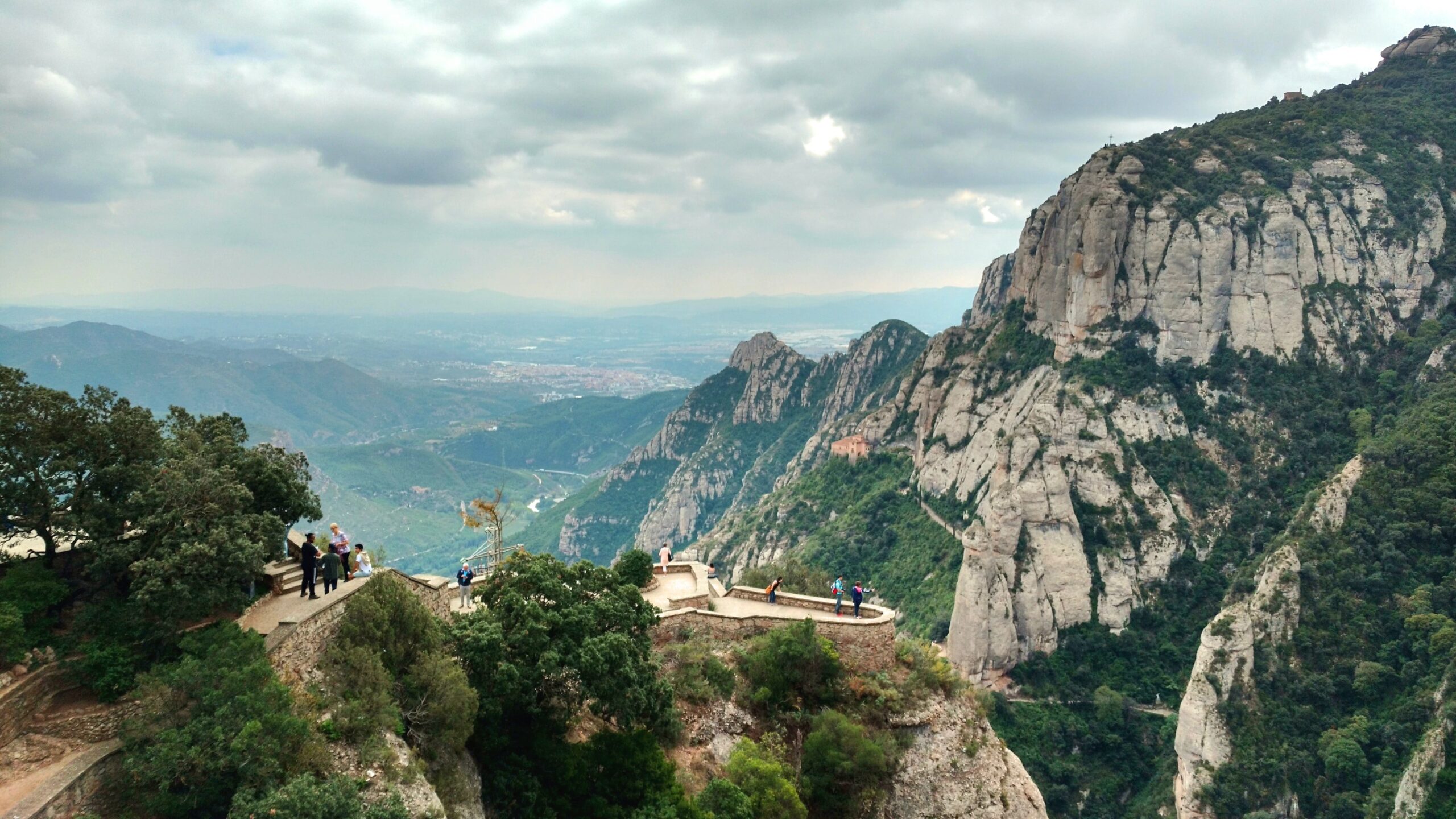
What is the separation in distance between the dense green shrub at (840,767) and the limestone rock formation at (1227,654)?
40.8 metres

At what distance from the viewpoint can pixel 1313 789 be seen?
53.4 metres

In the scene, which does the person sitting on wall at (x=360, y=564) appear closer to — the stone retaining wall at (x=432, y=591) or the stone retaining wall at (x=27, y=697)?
the stone retaining wall at (x=432, y=591)

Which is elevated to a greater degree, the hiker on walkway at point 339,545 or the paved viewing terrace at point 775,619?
the hiker on walkway at point 339,545

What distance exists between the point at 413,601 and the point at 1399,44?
485 ft

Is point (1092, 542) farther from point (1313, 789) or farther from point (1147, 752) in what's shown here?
point (1313, 789)

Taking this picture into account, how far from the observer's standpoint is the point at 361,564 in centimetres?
2458

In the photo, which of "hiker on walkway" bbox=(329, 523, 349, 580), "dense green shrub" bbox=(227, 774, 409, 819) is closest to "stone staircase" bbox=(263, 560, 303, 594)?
"hiker on walkway" bbox=(329, 523, 349, 580)

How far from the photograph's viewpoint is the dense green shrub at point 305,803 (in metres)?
14.3

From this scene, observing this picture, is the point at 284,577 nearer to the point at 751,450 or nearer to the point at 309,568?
the point at 309,568

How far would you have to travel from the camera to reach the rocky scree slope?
556 ft

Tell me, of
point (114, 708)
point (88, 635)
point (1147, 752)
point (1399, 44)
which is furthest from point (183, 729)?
point (1399, 44)

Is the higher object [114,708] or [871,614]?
[114,708]

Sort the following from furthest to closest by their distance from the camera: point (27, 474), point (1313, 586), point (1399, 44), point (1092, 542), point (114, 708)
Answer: point (1399, 44) → point (1092, 542) → point (1313, 586) → point (27, 474) → point (114, 708)

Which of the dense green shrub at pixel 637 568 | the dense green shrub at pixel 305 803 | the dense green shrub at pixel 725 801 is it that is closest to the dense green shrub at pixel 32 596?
the dense green shrub at pixel 305 803
